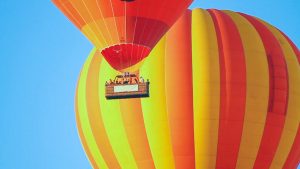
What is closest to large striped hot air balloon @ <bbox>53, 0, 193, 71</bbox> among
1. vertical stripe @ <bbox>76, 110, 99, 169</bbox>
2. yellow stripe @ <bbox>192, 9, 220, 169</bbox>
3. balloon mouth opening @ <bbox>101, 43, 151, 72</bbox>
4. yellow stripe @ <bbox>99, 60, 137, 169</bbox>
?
balloon mouth opening @ <bbox>101, 43, 151, 72</bbox>

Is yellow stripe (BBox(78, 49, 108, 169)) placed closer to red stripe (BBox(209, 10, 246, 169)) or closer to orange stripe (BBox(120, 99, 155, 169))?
orange stripe (BBox(120, 99, 155, 169))

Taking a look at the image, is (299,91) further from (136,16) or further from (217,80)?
(136,16)

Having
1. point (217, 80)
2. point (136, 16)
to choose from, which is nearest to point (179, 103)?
point (217, 80)

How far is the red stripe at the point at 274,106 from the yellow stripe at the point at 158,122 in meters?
2.41

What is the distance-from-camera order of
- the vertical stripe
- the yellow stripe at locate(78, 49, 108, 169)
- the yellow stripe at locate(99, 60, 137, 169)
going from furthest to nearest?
the vertical stripe, the yellow stripe at locate(78, 49, 108, 169), the yellow stripe at locate(99, 60, 137, 169)

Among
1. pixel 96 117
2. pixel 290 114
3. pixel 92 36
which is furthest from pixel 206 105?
pixel 92 36

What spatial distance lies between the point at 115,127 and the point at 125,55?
3.59 meters

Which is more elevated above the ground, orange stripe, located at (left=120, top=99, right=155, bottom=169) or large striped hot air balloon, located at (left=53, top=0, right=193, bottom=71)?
large striped hot air balloon, located at (left=53, top=0, right=193, bottom=71)

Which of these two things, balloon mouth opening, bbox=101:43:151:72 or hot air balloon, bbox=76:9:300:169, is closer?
balloon mouth opening, bbox=101:43:151:72

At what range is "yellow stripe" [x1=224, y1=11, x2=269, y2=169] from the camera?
38094 millimetres

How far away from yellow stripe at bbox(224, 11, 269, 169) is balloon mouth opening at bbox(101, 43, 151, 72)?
3844mm

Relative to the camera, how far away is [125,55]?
116 ft

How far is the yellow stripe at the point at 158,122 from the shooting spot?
37906 millimetres

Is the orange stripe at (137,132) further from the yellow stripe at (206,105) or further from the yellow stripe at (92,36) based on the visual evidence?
the yellow stripe at (92,36)
